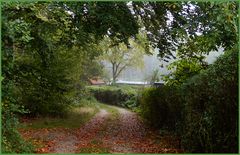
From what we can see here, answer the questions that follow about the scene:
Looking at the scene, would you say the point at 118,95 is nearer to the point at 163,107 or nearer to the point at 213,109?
the point at 163,107

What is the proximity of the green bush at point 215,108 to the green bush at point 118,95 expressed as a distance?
29667 mm

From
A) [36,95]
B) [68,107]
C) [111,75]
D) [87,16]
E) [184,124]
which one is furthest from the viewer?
[111,75]

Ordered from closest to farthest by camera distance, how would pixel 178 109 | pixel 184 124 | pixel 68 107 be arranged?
pixel 184 124 < pixel 178 109 < pixel 68 107

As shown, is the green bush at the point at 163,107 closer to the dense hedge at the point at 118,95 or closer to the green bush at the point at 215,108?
the green bush at the point at 215,108

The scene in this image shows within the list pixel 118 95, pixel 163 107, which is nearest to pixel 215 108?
pixel 163 107

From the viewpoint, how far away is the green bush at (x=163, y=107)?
1576 centimetres

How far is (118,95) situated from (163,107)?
97.1 feet

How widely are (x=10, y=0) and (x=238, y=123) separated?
6.69 m

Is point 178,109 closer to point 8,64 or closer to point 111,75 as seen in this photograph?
point 8,64

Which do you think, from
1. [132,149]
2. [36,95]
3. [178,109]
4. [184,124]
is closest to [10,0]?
[132,149]

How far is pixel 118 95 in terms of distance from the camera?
48312 mm

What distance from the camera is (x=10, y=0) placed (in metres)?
10.1

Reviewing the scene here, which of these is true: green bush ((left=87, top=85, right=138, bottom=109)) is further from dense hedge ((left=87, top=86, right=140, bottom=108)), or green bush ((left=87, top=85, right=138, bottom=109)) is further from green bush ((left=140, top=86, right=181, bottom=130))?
green bush ((left=140, top=86, right=181, bottom=130))

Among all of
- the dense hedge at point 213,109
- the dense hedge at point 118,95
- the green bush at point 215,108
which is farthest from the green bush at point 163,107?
the dense hedge at point 118,95
